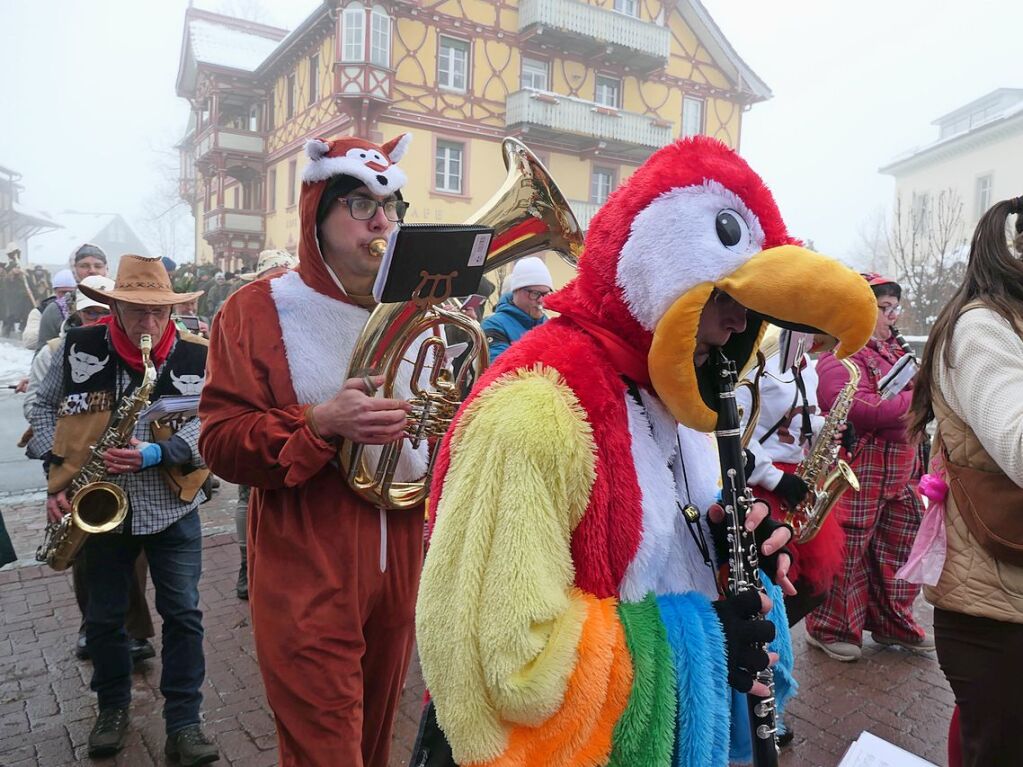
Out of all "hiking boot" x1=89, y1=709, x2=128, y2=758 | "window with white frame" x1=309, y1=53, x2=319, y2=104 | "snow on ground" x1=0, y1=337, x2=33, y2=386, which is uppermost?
"window with white frame" x1=309, y1=53, x2=319, y2=104

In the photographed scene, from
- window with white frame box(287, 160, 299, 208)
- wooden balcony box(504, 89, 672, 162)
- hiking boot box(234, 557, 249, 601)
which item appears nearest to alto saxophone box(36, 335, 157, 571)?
hiking boot box(234, 557, 249, 601)

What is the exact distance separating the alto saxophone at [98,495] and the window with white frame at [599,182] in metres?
22.0

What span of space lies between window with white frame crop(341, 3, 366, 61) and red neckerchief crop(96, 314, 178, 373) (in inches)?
723

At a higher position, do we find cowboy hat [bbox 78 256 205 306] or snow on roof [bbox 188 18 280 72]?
snow on roof [bbox 188 18 280 72]

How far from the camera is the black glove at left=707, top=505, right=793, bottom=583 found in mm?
1492

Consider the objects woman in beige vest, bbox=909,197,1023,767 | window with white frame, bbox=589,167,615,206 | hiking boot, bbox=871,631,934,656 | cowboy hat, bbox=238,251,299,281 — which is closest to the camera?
woman in beige vest, bbox=909,197,1023,767

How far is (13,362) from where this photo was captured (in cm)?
1766

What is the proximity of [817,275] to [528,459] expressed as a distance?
63 centimetres

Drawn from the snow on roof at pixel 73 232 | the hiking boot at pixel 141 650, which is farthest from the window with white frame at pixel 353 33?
the snow on roof at pixel 73 232

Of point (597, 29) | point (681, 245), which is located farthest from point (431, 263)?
point (597, 29)

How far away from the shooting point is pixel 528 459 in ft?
4.38

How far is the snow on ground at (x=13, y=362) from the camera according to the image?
15.6m

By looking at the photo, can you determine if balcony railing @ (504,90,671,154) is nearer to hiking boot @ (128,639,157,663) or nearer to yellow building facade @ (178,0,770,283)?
yellow building facade @ (178,0,770,283)

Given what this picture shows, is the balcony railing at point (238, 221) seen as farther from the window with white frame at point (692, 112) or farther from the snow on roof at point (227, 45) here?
the window with white frame at point (692, 112)
